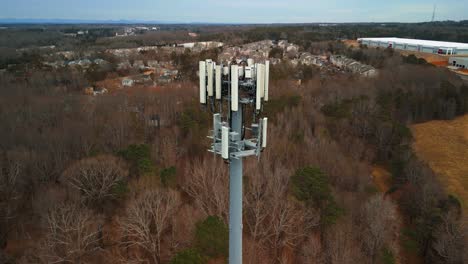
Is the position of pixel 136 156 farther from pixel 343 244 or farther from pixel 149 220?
pixel 343 244

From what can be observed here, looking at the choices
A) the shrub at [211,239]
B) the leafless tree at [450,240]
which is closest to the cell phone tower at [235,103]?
the shrub at [211,239]

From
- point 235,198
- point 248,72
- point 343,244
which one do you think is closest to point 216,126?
point 248,72

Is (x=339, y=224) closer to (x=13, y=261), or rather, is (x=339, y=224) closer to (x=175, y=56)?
(x=13, y=261)

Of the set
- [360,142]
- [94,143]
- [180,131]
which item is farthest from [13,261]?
[360,142]

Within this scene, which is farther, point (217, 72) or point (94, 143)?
point (94, 143)

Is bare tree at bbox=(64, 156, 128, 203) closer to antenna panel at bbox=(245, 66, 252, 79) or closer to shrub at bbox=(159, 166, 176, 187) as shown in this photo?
shrub at bbox=(159, 166, 176, 187)

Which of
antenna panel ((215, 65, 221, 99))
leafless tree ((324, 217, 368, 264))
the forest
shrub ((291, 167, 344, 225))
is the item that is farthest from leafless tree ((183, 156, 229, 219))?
antenna panel ((215, 65, 221, 99))
